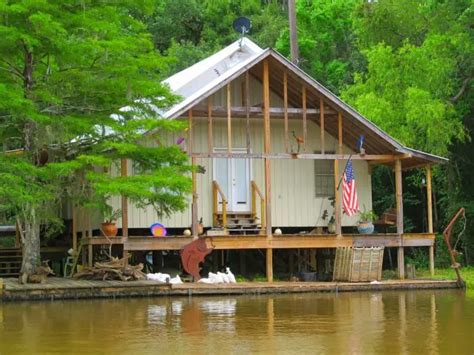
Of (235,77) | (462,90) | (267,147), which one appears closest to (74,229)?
(267,147)

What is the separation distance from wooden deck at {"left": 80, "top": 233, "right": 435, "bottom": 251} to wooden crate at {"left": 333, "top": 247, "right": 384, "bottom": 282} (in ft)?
2.75

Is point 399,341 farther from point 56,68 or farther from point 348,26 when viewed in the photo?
point 348,26

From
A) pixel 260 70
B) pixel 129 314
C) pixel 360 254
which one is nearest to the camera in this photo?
pixel 129 314

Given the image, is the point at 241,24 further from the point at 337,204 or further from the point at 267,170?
the point at 337,204

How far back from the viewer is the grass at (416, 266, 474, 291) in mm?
21375

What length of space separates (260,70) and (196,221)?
458 centimetres

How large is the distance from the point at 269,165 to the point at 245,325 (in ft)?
29.1

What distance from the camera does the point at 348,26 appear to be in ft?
120

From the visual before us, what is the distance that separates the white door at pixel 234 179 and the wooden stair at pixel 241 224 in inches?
9.5

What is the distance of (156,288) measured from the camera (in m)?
19.2

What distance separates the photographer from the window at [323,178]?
81.8 ft

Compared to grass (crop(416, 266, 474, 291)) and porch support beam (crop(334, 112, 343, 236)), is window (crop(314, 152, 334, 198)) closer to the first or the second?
porch support beam (crop(334, 112, 343, 236))

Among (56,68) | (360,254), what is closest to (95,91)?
(56,68)

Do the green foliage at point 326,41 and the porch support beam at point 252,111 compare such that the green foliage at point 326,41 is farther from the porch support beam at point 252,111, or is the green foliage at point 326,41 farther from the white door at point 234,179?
the porch support beam at point 252,111
